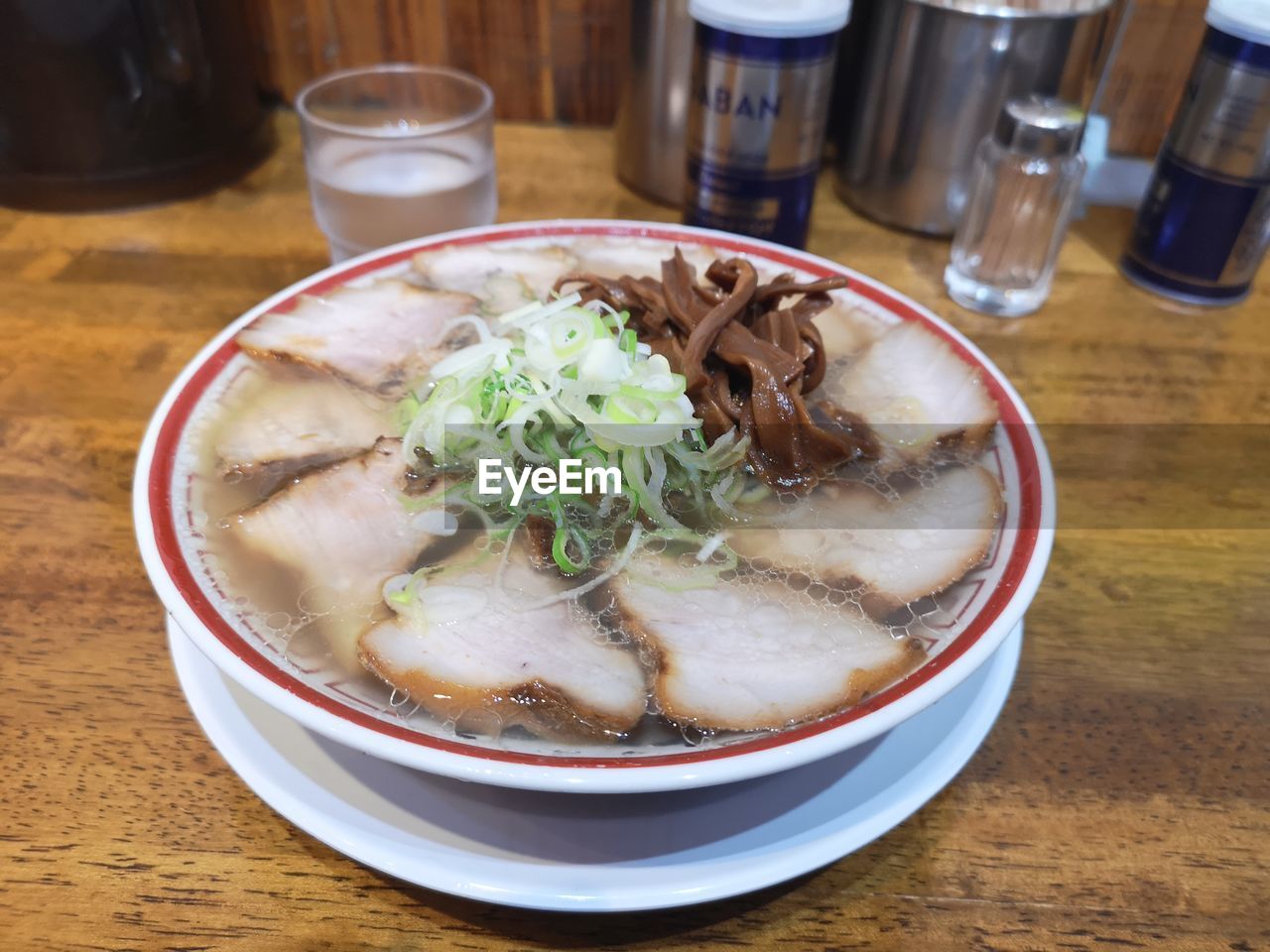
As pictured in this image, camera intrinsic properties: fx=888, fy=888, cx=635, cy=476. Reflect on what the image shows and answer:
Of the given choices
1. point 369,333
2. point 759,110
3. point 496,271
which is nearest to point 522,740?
point 369,333

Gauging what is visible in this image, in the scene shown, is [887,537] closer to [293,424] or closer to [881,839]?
[881,839]

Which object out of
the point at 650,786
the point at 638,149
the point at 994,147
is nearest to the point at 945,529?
the point at 650,786

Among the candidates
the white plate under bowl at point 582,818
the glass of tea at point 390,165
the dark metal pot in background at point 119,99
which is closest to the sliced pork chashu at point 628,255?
the glass of tea at point 390,165

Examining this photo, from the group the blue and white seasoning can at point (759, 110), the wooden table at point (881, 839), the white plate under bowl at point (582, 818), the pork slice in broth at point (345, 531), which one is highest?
the blue and white seasoning can at point (759, 110)

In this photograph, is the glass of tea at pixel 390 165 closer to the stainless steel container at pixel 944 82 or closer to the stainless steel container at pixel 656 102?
the stainless steel container at pixel 656 102

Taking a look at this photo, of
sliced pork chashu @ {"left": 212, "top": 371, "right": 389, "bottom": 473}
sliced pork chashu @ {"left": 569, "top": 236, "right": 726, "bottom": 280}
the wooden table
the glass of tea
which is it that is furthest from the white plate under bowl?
the glass of tea

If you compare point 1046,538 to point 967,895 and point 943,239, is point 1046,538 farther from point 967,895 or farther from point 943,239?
point 943,239
